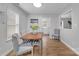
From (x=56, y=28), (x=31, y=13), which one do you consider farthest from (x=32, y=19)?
(x=56, y=28)

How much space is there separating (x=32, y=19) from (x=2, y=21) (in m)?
1.34

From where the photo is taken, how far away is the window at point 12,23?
3.29 meters

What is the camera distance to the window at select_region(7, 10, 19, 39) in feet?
10.8

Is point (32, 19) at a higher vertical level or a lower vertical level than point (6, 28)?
higher

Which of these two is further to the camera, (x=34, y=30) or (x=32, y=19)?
(x=32, y=19)

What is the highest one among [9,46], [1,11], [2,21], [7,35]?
[1,11]

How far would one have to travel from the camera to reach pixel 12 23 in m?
3.67

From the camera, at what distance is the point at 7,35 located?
321 cm

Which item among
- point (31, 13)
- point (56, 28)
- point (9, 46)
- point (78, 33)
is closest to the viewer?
point (9, 46)

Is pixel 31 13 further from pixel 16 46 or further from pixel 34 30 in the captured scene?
pixel 16 46

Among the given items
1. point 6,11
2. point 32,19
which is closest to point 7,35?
point 6,11

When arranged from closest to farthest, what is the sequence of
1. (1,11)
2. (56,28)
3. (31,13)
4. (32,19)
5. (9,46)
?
(1,11), (9,46), (31,13), (32,19), (56,28)

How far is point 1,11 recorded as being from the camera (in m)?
2.87

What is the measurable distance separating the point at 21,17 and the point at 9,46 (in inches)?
60.0
